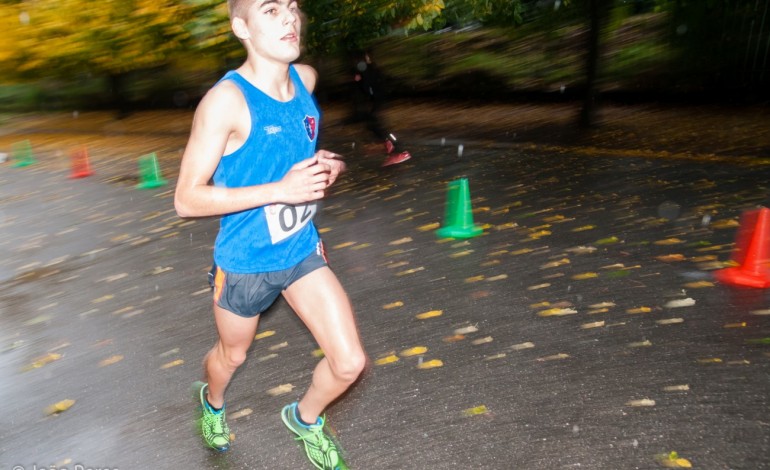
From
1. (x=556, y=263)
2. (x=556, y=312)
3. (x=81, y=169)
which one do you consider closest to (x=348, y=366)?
(x=556, y=312)

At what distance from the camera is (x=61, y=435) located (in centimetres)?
425

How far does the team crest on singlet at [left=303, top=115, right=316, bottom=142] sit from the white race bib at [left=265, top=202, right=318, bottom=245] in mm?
303

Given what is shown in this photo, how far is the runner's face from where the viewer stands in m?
3.16

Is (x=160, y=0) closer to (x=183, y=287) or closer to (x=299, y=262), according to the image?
(x=183, y=287)

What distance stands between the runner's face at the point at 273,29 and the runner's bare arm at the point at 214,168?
25cm

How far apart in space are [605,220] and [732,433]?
13.5 ft

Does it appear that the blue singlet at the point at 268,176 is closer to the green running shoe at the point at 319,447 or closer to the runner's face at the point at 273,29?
the runner's face at the point at 273,29

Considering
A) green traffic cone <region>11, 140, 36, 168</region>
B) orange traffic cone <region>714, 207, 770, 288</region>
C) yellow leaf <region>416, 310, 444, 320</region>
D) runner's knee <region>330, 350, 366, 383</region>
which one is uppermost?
runner's knee <region>330, 350, 366, 383</region>

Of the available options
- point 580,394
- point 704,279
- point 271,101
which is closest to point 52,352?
point 271,101

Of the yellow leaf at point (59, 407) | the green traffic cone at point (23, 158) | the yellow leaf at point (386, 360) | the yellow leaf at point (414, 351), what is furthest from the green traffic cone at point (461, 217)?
the green traffic cone at point (23, 158)

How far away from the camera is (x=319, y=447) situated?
3486mm

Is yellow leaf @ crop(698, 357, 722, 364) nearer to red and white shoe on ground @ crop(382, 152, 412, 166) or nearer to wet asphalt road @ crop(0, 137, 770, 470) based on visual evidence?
wet asphalt road @ crop(0, 137, 770, 470)

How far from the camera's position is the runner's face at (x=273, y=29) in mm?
3158

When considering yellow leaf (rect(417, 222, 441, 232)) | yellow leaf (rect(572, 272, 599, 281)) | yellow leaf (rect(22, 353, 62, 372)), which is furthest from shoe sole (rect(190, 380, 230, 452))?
yellow leaf (rect(417, 222, 441, 232))
